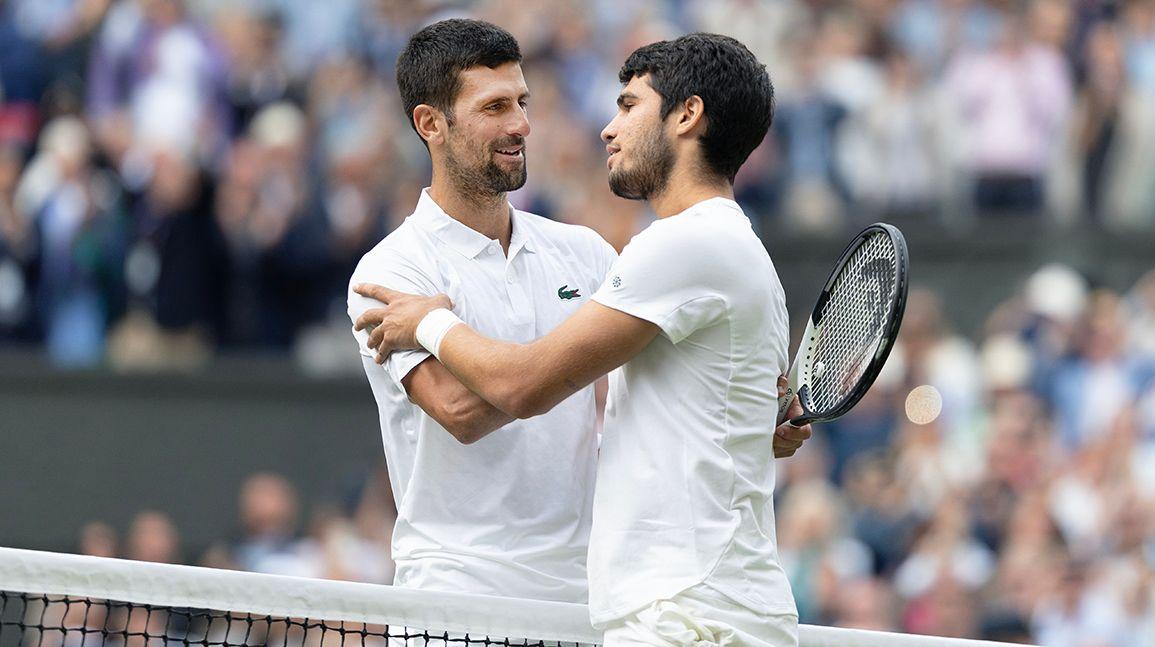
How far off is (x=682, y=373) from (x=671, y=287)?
18 cm

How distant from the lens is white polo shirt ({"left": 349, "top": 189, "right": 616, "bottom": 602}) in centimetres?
429

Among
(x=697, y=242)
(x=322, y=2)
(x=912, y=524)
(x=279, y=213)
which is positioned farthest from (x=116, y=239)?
(x=697, y=242)

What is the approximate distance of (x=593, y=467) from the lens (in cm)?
444

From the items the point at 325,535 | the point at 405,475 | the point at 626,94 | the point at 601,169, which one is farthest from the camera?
the point at 601,169

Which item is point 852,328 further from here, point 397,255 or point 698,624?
point 397,255

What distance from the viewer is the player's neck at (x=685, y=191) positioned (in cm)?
400

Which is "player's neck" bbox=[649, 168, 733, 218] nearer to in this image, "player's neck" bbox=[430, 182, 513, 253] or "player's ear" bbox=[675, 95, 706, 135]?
"player's ear" bbox=[675, 95, 706, 135]

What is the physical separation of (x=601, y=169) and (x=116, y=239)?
286cm

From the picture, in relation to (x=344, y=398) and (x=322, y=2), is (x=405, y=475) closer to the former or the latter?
(x=344, y=398)

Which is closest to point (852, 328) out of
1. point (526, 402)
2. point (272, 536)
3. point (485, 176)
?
point (526, 402)

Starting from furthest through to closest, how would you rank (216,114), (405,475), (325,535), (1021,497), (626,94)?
1. (216,114)
2. (325,535)
3. (1021,497)
4. (405,475)
5. (626,94)

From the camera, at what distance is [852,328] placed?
13.9 ft

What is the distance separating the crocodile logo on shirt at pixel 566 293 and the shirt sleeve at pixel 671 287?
24.3 inches

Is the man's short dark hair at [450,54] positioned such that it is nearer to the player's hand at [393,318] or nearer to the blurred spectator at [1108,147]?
the player's hand at [393,318]
